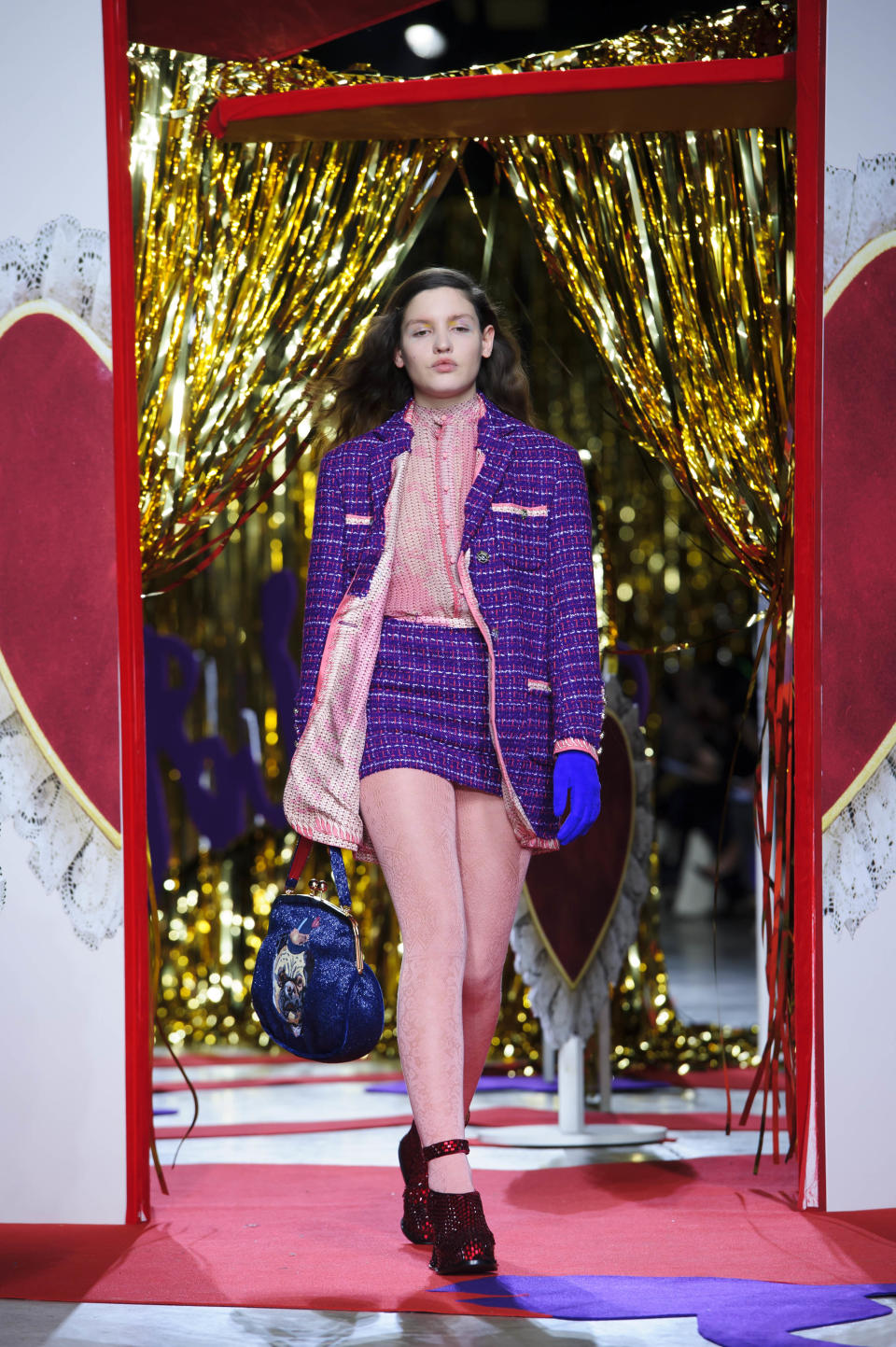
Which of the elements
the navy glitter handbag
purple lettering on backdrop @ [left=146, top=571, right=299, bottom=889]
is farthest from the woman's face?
purple lettering on backdrop @ [left=146, top=571, right=299, bottom=889]

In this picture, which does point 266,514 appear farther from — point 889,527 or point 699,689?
point 699,689

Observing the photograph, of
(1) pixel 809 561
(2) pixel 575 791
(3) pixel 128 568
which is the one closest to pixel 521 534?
(2) pixel 575 791

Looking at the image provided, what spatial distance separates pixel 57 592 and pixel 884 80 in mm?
1771

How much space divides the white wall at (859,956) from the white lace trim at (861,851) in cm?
2

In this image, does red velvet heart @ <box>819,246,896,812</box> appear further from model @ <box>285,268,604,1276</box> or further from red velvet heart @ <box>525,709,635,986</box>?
red velvet heart @ <box>525,709,635,986</box>

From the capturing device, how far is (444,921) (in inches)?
105

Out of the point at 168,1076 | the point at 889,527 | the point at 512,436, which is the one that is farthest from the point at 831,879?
the point at 168,1076

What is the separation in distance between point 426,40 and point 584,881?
1.88 m

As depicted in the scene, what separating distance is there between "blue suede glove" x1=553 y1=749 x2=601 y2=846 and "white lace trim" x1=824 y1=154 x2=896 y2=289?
1023mm

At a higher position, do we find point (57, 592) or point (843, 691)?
point (57, 592)

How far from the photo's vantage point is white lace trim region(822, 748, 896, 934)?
3035 millimetres

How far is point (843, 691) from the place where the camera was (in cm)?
304

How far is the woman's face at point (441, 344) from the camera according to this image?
114 inches

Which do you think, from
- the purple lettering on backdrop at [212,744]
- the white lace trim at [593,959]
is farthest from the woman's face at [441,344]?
the purple lettering on backdrop at [212,744]
